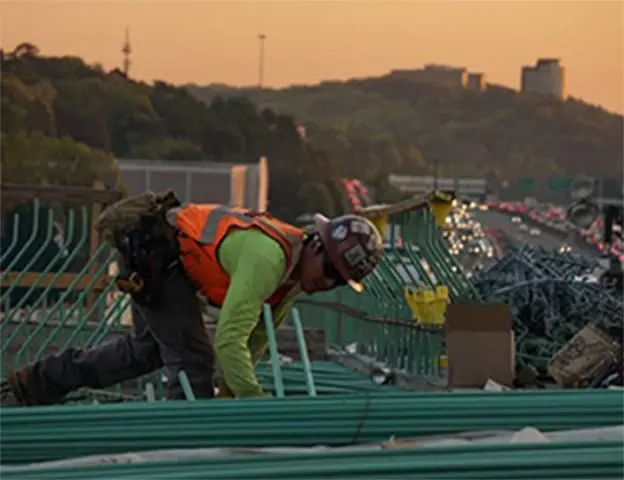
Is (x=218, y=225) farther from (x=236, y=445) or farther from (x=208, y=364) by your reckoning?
(x=236, y=445)

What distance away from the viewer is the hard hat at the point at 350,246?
6.16m

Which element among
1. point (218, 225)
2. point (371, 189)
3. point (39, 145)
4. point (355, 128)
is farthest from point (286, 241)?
point (355, 128)

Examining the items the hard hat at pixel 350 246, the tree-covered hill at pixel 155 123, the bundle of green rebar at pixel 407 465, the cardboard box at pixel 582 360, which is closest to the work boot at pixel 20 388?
the hard hat at pixel 350 246

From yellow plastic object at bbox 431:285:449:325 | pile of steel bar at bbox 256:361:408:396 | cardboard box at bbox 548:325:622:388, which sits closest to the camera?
pile of steel bar at bbox 256:361:408:396

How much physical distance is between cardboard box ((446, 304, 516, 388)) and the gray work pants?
1.65 meters

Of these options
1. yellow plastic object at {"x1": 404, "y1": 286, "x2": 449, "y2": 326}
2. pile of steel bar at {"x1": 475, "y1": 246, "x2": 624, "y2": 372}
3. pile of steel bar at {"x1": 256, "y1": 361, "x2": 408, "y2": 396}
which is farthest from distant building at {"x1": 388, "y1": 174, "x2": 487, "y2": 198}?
pile of steel bar at {"x1": 256, "y1": 361, "x2": 408, "y2": 396}

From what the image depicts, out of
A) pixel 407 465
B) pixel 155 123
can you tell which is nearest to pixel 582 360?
pixel 407 465

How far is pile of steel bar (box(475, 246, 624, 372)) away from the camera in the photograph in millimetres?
9570

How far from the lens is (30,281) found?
1216 cm

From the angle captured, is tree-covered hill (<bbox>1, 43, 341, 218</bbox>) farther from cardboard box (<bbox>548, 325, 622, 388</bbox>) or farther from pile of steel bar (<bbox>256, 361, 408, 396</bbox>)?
cardboard box (<bbox>548, 325, 622, 388</bbox>)

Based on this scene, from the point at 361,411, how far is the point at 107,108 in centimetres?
6825

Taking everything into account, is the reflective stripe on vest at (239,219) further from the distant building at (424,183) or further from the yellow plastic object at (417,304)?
the distant building at (424,183)

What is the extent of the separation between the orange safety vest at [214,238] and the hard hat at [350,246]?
0.46ft

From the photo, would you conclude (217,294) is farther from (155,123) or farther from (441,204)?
(155,123)
